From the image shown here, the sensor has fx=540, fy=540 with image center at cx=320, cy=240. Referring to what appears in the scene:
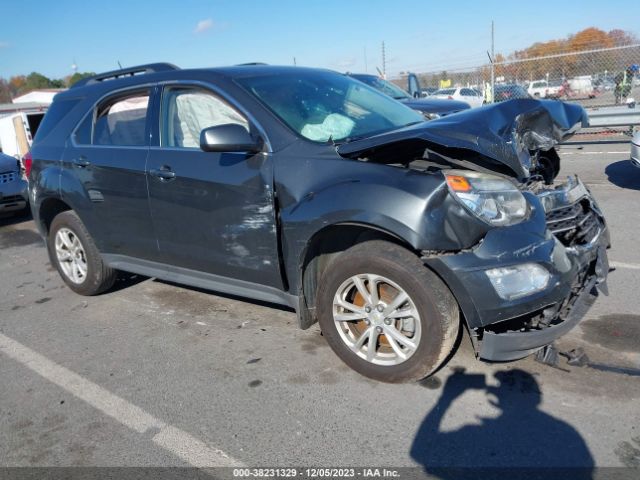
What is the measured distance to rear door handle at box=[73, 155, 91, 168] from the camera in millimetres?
4438

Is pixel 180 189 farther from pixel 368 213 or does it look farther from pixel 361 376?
pixel 361 376

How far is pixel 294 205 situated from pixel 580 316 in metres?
1.71

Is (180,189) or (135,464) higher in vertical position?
(180,189)

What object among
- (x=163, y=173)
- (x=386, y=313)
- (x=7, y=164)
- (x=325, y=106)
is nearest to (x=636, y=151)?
(x=325, y=106)

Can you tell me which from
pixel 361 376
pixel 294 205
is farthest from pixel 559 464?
pixel 294 205

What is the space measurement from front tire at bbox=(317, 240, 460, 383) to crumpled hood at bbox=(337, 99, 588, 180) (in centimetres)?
52

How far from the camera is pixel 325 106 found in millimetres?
3781

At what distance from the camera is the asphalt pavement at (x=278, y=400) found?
8.46 ft

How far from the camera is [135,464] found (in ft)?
8.64

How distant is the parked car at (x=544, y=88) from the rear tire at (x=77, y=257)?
1512 cm

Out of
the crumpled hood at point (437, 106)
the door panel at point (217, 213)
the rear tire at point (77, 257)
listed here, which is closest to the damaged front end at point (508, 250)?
the door panel at point (217, 213)

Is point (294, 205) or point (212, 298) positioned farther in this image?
point (212, 298)

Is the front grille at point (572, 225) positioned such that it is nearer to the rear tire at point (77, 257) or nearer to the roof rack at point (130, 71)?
the roof rack at point (130, 71)

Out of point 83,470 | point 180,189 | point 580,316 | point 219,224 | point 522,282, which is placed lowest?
point 83,470
